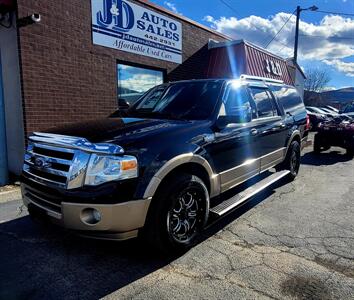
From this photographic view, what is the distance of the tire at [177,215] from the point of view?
3.47 m

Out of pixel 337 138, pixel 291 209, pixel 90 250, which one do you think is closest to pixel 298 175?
pixel 291 209

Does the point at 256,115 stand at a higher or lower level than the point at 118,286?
higher

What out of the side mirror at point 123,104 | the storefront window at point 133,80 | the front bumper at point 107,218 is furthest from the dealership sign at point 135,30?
the front bumper at point 107,218

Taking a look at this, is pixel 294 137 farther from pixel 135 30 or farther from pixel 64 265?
pixel 64 265

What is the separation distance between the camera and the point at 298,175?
7992 mm

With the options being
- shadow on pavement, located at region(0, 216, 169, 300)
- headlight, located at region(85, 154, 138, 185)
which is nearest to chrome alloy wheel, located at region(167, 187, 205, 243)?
shadow on pavement, located at region(0, 216, 169, 300)

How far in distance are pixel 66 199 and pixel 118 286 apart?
930mm

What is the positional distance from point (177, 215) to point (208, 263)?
586mm

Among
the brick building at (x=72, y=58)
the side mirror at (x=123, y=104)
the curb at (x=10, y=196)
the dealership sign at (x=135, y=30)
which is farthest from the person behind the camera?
the dealership sign at (x=135, y=30)

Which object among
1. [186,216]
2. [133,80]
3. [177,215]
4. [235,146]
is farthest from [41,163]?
[133,80]

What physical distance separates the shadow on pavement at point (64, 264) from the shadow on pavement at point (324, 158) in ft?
20.6

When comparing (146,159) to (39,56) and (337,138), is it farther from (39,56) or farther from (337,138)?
(337,138)

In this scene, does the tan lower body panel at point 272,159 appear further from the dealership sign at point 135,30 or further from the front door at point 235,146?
the dealership sign at point 135,30

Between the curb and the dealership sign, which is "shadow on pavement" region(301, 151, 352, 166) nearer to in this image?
the dealership sign
